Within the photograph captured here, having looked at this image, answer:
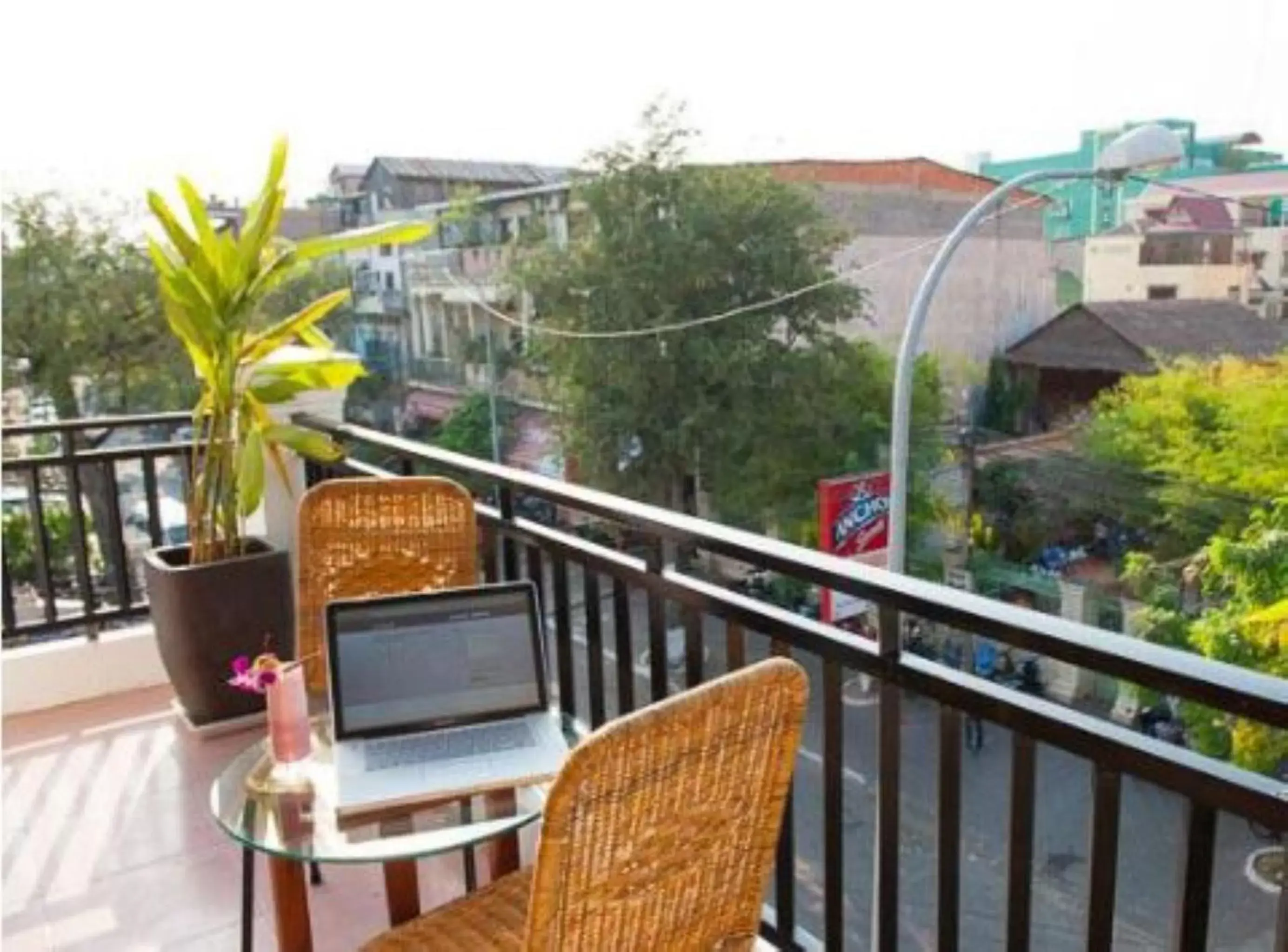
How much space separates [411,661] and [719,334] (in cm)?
1406

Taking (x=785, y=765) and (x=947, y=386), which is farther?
(x=947, y=386)

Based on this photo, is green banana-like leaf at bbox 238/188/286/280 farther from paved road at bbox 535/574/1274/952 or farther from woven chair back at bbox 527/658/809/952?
paved road at bbox 535/574/1274/952

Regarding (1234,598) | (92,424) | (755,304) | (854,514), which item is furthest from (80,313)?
(1234,598)

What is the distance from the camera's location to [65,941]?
1.83m

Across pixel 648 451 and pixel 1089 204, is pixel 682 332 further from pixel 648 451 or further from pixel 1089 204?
pixel 1089 204

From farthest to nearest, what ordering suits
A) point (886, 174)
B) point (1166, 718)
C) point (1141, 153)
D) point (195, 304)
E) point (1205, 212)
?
point (886, 174)
point (1205, 212)
point (1141, 153)
point (1166, 718)
point (195, 304)

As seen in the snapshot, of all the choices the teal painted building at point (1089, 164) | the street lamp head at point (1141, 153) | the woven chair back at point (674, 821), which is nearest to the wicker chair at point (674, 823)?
the woven chair back at point (674, 821)

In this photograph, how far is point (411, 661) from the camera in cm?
139

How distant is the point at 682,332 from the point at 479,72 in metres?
4.67

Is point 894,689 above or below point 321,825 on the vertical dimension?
above

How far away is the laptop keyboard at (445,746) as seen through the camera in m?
1.33

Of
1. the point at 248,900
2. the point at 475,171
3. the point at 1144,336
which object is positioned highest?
the point at 475,171

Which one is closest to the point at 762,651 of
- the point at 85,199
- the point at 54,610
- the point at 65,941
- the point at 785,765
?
the point at 785,765

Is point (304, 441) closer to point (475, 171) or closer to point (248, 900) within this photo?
point (248, 900)
